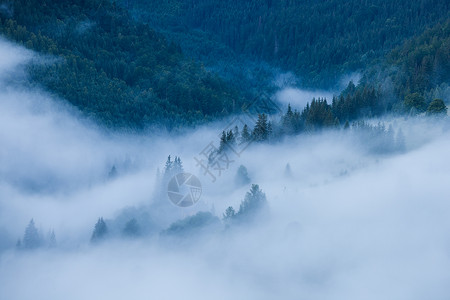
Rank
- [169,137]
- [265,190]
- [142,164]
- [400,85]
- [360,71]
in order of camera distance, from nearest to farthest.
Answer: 1. [265,190]
2. [400,85]
3. [142,164]
4. [169,137]
5. [360,71]

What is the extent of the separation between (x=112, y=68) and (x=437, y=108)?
84297 mm

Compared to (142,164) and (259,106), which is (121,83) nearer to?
(142,164)

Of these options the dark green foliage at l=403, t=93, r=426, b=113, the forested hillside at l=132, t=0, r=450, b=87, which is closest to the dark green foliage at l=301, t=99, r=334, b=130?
the dark green foliage at l=403, t=93, r=426, b=113

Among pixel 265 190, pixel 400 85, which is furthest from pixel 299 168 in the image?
pixel 400 85

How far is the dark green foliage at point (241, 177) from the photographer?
91750 mm

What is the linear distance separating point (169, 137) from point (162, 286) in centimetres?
5746

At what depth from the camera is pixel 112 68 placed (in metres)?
143

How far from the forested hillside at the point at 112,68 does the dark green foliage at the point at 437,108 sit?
5974cm

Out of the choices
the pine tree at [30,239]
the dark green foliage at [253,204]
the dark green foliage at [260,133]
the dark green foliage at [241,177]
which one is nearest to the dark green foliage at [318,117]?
the dark green foliage at [260,133]

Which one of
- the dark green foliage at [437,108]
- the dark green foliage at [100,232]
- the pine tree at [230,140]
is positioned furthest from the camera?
the pine tree at [230,140]

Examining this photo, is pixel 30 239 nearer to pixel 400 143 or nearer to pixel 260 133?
pixel 260 133

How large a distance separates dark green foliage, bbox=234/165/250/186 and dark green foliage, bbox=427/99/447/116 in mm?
32445

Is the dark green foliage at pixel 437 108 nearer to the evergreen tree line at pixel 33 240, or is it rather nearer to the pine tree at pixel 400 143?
the pine tree at pixel 400 143

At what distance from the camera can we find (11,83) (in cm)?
13475
